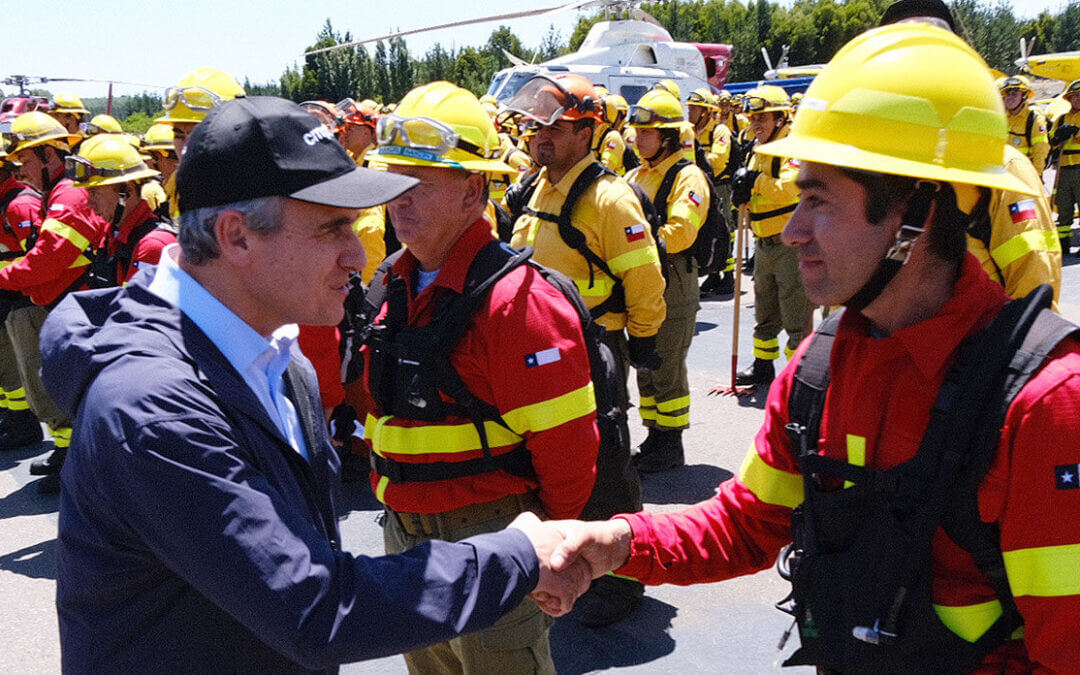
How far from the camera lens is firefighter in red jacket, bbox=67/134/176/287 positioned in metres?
5.48

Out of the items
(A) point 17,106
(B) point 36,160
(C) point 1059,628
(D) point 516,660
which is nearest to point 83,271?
(B) point 36,160

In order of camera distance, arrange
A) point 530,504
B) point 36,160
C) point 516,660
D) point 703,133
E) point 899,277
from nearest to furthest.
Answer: point 899,277, point 516,660, point 530,504, point 36,160, point 703,133

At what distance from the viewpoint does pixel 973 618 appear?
1615mm

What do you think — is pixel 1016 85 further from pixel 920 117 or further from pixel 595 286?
pixel 920 117

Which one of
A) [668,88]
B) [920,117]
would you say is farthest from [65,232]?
[920,117]

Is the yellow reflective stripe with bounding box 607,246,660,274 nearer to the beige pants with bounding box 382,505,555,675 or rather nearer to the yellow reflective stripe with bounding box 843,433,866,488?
the beige pants with bounding box 382,505,555,675

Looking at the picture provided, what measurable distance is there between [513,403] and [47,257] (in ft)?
15.7

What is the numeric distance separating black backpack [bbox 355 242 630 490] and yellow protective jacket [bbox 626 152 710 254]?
11.7 ft

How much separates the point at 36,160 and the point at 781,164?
5.97 m

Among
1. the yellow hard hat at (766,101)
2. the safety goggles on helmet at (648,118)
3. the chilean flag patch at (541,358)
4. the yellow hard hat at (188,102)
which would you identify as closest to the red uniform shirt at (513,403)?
the chilean flag patch at (541,358)

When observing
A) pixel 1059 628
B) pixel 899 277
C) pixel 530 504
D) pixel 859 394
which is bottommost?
pixel 530 504

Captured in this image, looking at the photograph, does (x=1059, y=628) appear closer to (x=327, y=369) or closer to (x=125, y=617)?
(x=125, y=617)

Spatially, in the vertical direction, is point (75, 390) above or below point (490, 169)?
below

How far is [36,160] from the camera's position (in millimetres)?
6914
